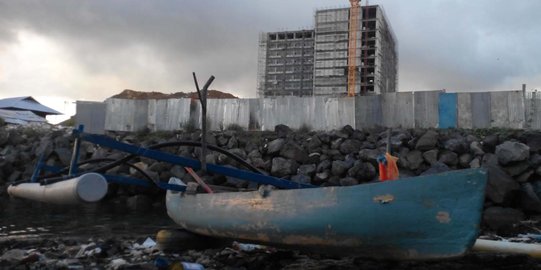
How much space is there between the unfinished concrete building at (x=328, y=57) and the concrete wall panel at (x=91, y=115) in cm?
2290

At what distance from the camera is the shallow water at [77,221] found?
9.35m

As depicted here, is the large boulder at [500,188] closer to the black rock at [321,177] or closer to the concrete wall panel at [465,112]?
the black rock at [321,177]

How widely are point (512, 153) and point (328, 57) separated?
3248 centimetres

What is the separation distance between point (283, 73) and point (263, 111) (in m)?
27.3

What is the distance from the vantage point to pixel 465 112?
63.7 ft

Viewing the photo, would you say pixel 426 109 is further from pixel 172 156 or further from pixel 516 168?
pixel 172 156

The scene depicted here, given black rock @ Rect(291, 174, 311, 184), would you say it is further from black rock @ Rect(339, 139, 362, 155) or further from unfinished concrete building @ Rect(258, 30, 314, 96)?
unfinished concrete building @ Rect(258, 30, 314, 96)

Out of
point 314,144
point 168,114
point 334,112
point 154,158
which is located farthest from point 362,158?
point 168,114

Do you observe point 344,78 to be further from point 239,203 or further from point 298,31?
point 239,203

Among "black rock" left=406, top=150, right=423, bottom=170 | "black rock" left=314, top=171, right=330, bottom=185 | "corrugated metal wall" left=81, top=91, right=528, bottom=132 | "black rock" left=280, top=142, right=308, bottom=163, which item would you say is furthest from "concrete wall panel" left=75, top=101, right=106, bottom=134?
"black rock" left=406, top=150, right=423, bottom=170

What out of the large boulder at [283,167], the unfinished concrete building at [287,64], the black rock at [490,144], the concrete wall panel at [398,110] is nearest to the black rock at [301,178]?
the large boulder at [283,167]

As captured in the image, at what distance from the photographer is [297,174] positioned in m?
15.5

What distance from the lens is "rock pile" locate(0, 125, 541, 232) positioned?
1302 centimetres

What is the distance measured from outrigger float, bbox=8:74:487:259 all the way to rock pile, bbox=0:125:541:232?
820 cm
